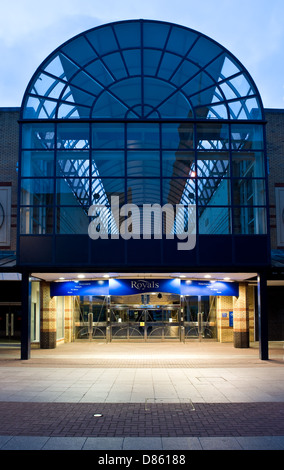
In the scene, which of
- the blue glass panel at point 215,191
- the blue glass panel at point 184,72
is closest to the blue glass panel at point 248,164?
the blue glass panel at point 215,191

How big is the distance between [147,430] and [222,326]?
1682cm

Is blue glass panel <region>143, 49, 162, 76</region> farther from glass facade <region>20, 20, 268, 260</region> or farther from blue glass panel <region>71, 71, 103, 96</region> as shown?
blue glass panel <region>71, 71, 103, 96</region>

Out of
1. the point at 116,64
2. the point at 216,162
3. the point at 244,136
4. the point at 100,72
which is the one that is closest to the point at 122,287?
the point at 216,162

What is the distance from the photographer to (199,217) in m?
18.7

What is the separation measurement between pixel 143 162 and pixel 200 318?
9245 millimetres

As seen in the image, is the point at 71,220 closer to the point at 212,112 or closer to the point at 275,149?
the point at 212,112

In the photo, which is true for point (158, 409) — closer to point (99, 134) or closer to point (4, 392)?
point (4, 392)

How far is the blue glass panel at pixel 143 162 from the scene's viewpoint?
1900 centimetres

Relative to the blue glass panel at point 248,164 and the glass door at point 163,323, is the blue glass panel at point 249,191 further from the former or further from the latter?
the glass door at point 163,323

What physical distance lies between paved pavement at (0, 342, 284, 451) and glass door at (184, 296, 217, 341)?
5.84 m

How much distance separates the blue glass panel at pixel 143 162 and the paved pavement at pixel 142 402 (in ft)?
25.3

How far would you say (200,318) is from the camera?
25.0 metres
